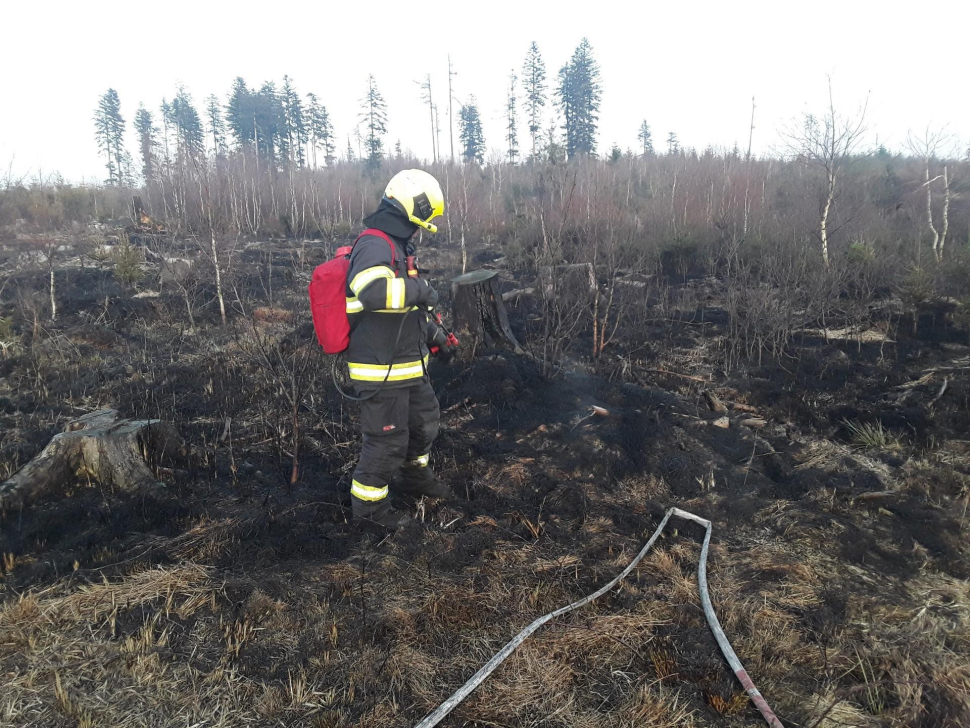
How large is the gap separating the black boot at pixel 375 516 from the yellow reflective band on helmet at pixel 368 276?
4.26 feet

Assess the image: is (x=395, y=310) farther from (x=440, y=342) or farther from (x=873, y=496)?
(x=873, y=496)

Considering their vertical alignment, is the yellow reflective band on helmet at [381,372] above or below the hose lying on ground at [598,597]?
above

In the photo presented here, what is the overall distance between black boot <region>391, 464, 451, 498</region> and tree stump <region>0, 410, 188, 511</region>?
5.56ft

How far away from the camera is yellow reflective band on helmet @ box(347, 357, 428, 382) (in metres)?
3.24

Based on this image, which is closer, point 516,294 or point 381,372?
point 381,372

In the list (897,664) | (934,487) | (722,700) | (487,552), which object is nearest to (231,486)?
(487,552)

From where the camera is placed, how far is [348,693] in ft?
7.11

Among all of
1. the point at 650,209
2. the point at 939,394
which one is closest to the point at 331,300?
the point at 939,394

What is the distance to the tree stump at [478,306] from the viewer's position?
21.5 feet

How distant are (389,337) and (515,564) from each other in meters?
1.50

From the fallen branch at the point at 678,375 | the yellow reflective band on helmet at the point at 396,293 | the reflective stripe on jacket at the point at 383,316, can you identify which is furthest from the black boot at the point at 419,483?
the fallen branch at the point at 678,375

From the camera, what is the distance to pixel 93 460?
373 centimetres

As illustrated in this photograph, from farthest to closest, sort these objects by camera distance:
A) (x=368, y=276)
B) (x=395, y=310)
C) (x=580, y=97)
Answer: (x=580, y=97) < (x=395, y=310) < (x=368, y=276)

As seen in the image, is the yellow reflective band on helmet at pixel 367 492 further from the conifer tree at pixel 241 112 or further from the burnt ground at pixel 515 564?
Answer: the conifer tree at pixel 241 112
